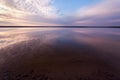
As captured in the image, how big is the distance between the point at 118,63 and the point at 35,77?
7455 mm

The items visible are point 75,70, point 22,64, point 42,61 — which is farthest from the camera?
point 42,61

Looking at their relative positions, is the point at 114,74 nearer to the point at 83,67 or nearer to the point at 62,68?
the point at 83,67

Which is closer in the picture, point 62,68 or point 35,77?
point 35,77

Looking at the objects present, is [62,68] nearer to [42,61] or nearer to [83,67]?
[83,67]

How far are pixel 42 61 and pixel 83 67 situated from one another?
3.94 m

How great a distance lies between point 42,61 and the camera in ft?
41.1

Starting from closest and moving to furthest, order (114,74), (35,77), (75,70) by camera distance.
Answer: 1. (35,77)
2. (114,74)
3. (75,70)

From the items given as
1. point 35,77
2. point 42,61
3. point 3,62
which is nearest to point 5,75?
point 35,77

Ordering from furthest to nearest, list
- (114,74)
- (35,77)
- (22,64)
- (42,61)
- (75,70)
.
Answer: (42,61)
(22,64)
(75,70)
(114,74)
(35,77)

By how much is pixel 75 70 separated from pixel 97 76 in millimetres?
1829

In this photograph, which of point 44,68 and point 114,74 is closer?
point 114,74

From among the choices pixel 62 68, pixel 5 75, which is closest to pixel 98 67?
pixel 62 68

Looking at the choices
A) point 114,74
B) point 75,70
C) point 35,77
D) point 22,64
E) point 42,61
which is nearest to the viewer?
point 35,77

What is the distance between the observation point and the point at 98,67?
36.3 feet
